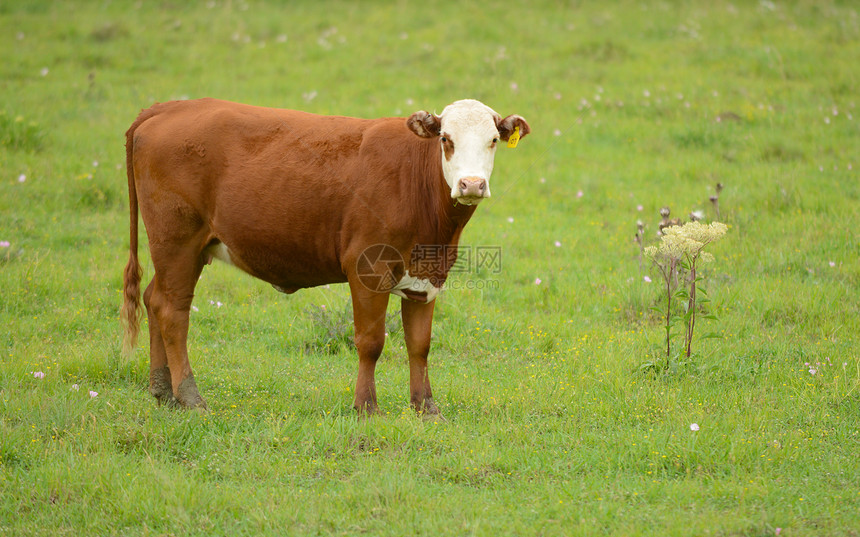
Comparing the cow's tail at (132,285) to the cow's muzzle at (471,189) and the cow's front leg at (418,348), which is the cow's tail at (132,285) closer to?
the cow's front leg at (418,348)

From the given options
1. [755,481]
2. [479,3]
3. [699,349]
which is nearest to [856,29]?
[479,3]

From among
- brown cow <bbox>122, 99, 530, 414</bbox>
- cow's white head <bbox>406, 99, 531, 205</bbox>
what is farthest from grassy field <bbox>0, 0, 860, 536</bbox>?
cow's white head <bbox>406, 99, 531, 205</bbox>

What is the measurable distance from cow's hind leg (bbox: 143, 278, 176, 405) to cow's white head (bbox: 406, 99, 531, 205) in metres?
2.32

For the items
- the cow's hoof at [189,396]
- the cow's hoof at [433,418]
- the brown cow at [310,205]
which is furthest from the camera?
the cow's hoof at [189,396]

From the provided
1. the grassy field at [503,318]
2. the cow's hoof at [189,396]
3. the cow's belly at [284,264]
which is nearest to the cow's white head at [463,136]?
the cow's belly at [284,264]

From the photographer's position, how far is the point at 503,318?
7301 mm

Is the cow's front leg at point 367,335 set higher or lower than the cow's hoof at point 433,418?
higher

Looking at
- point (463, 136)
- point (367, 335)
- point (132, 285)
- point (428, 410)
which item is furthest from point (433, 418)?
point (132, 285)

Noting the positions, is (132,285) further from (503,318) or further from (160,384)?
(503,318)

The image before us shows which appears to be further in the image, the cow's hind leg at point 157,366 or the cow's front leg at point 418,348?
the cow's hind leg at point 157,366

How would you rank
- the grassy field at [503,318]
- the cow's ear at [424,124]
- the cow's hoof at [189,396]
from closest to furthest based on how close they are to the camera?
1. the grassy field at [503,318]
2. the cow's ear at [424,124]
3. the cow's hoof at [189,396]

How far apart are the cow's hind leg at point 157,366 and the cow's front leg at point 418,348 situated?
1735 mm

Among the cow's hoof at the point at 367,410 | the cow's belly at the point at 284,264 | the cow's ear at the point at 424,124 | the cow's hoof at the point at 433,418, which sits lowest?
the cow's hoof at the point at 433,418

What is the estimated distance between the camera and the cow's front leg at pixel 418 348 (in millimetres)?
5695
